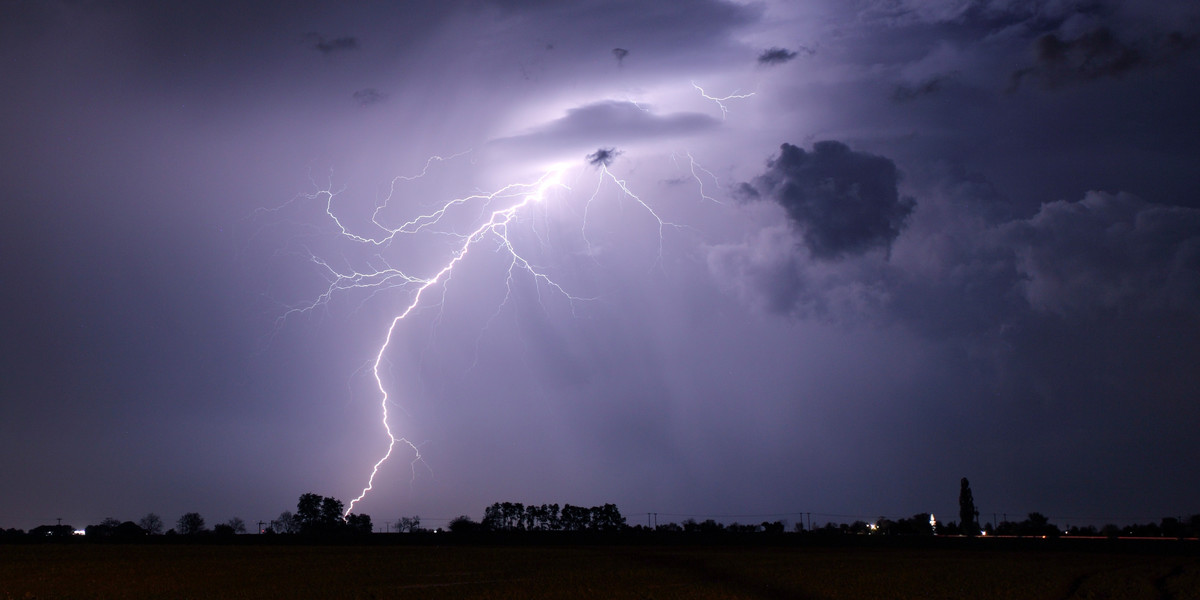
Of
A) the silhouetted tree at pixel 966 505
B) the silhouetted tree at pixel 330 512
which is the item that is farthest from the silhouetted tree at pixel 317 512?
the silhouetted tree at pixel 966 505

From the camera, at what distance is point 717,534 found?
6450 cm

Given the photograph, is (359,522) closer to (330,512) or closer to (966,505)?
(330,512)

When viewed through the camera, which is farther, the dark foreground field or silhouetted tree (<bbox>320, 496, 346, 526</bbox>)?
silhouetted tree (<bbox>320, 496, 346, 526</bbox>)

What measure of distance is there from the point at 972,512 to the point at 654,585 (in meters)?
77.2

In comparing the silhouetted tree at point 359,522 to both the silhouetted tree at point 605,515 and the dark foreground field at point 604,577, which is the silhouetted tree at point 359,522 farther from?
the dark foreground field at point 604,577

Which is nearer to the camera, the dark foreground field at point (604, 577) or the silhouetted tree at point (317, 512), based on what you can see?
the dark foreground field at point (604, 577)

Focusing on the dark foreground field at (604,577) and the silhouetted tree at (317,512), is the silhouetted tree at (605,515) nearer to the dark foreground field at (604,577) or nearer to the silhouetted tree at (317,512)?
the silhouetted tree at (317,512)

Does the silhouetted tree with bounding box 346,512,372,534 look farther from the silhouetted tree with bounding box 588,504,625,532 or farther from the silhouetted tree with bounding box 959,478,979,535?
the silhouetted tree with bounding box 959,478,979,535

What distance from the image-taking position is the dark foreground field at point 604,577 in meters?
20.9

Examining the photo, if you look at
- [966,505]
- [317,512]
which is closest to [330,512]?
[317,512]

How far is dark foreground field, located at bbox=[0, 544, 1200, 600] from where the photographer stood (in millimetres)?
20891

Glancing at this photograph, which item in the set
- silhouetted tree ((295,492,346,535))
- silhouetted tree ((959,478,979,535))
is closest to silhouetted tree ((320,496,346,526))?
Answer: silhouetted tree ((295,492,346,535))

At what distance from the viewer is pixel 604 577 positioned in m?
25.4

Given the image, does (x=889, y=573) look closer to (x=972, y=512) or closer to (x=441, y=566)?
(x=441, y=566)
